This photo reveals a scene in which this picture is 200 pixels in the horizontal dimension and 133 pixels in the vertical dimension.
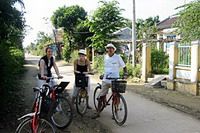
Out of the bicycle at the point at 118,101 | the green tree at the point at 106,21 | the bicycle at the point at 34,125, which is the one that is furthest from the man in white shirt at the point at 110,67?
the green tree at the point at 106,21

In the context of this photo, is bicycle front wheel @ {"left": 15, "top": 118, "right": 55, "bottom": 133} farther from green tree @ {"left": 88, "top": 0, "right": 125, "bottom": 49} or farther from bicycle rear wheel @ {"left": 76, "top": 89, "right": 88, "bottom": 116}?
green tree @ {"left": 88, "top": 0, "right": 125, "bottom": 49}

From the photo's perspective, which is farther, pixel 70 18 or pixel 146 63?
pixel 70 18

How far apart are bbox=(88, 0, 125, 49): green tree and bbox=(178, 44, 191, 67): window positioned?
38.8 ft

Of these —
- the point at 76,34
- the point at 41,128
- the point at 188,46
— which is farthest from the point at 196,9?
the point at 76,34

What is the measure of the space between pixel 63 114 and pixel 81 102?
1833 millimetres

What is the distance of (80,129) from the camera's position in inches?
332

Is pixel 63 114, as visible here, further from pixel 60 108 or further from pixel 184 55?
pixel 184 55

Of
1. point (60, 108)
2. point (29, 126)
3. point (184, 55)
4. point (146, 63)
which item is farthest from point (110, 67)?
point (146, 63)

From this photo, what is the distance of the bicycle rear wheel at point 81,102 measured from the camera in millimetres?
10055

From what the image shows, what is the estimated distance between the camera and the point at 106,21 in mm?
27969

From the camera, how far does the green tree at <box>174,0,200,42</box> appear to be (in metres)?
14.8

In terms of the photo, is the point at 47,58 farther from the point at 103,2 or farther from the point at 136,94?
the point at 103,2

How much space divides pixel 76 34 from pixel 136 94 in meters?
28.0

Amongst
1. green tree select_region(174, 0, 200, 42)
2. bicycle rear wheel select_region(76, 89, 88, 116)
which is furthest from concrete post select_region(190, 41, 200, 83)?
bicycle rear wheel select_region(76, 89, 88, 116)
